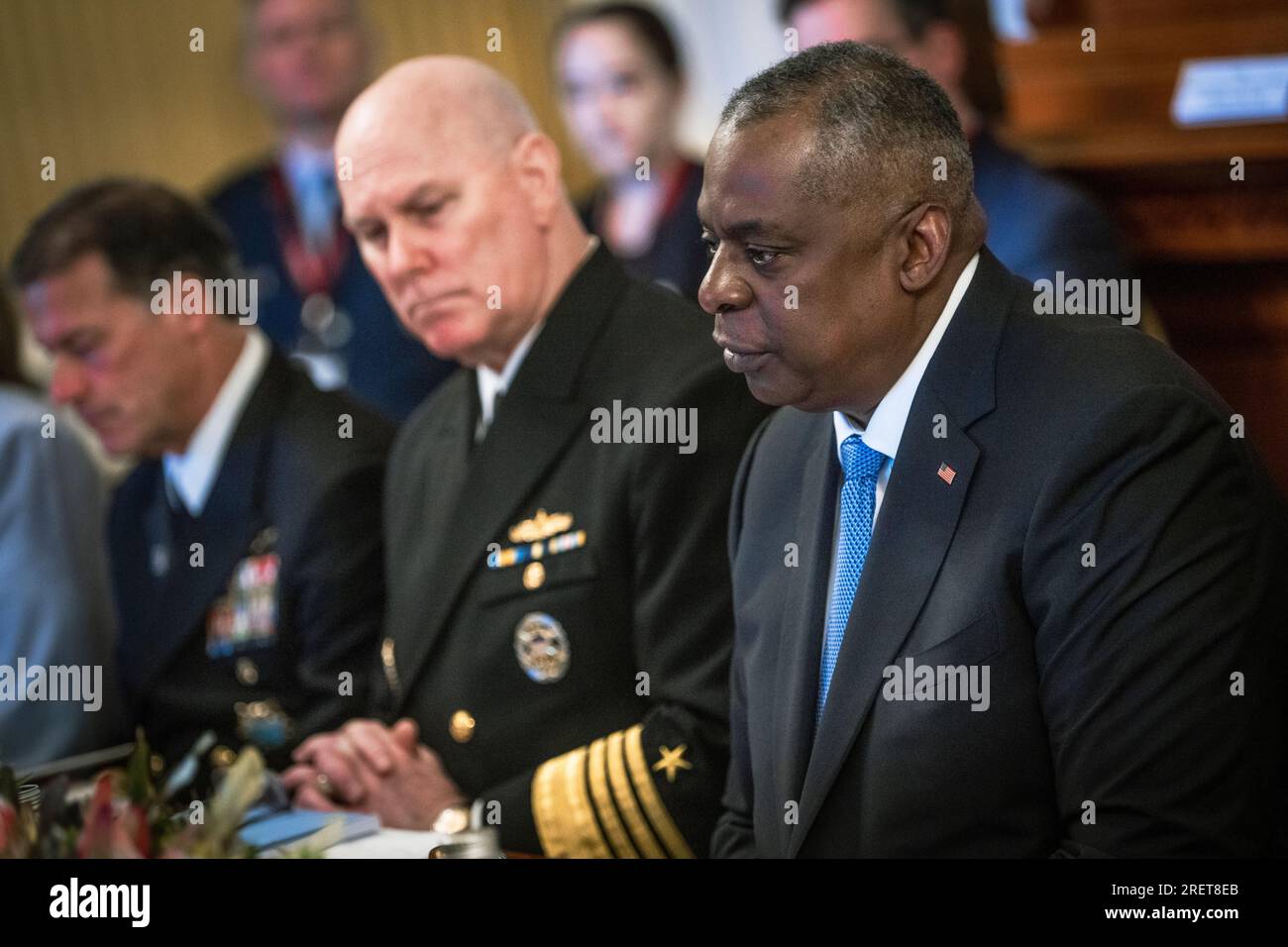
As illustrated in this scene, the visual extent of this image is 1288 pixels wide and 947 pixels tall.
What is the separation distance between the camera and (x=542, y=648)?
2.53 metres

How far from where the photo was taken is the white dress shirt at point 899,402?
6.70 ft

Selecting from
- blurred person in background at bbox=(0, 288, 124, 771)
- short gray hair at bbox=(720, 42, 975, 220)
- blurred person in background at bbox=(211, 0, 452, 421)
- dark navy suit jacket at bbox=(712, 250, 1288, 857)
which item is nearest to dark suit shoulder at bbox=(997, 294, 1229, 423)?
dark navy suit jacket at bbox=(712, 250, 1288, 857)

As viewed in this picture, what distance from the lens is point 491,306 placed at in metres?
2.66

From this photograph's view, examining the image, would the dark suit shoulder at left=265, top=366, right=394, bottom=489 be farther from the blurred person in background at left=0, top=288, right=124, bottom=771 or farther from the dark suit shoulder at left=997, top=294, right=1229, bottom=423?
the dark suit shoulder at left=997, top=294, right=1229, bottom=423

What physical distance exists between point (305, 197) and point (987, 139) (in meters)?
1.88

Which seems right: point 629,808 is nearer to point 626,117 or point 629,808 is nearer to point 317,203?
point 626,117

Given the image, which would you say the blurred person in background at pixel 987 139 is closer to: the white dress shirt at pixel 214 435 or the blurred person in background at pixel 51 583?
the white dress shirt at pixel 214 435

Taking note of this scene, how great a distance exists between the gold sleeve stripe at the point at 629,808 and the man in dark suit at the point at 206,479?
0.61m

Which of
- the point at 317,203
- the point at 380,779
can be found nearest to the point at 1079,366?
the point at 380,779

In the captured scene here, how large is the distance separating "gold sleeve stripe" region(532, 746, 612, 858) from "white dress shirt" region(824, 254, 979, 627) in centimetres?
65

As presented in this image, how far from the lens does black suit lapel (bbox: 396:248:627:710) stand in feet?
8.53

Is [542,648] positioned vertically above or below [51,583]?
below

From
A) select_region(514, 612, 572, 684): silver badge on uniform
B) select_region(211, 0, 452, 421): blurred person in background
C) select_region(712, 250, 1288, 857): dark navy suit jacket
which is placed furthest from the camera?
select_region(211, 0, 452, 421): blurred person in background
